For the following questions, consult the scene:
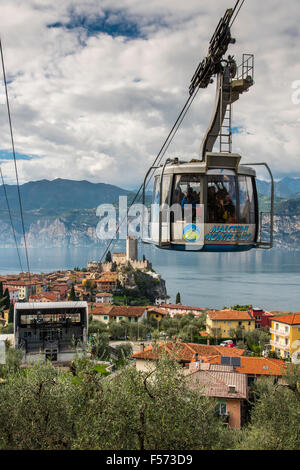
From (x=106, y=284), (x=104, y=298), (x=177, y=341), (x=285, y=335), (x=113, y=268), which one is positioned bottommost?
(x=104, y=298)

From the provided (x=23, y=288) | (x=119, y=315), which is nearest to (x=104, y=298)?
(x=23, y=288)

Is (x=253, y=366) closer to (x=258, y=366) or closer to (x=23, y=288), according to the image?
(x=258, y=366)

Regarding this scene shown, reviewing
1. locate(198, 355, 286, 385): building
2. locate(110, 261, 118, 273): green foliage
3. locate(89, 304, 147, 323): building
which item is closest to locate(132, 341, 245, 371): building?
locate(198, 355, 286, 385): building

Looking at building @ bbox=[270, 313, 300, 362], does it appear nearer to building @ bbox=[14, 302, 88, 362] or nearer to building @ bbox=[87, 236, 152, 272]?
building @ bbox=[14, 302, 88, 362]

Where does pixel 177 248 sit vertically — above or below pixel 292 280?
above

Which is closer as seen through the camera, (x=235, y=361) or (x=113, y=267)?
(x=235, y=361)

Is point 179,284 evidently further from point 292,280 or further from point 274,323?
point 274,323
